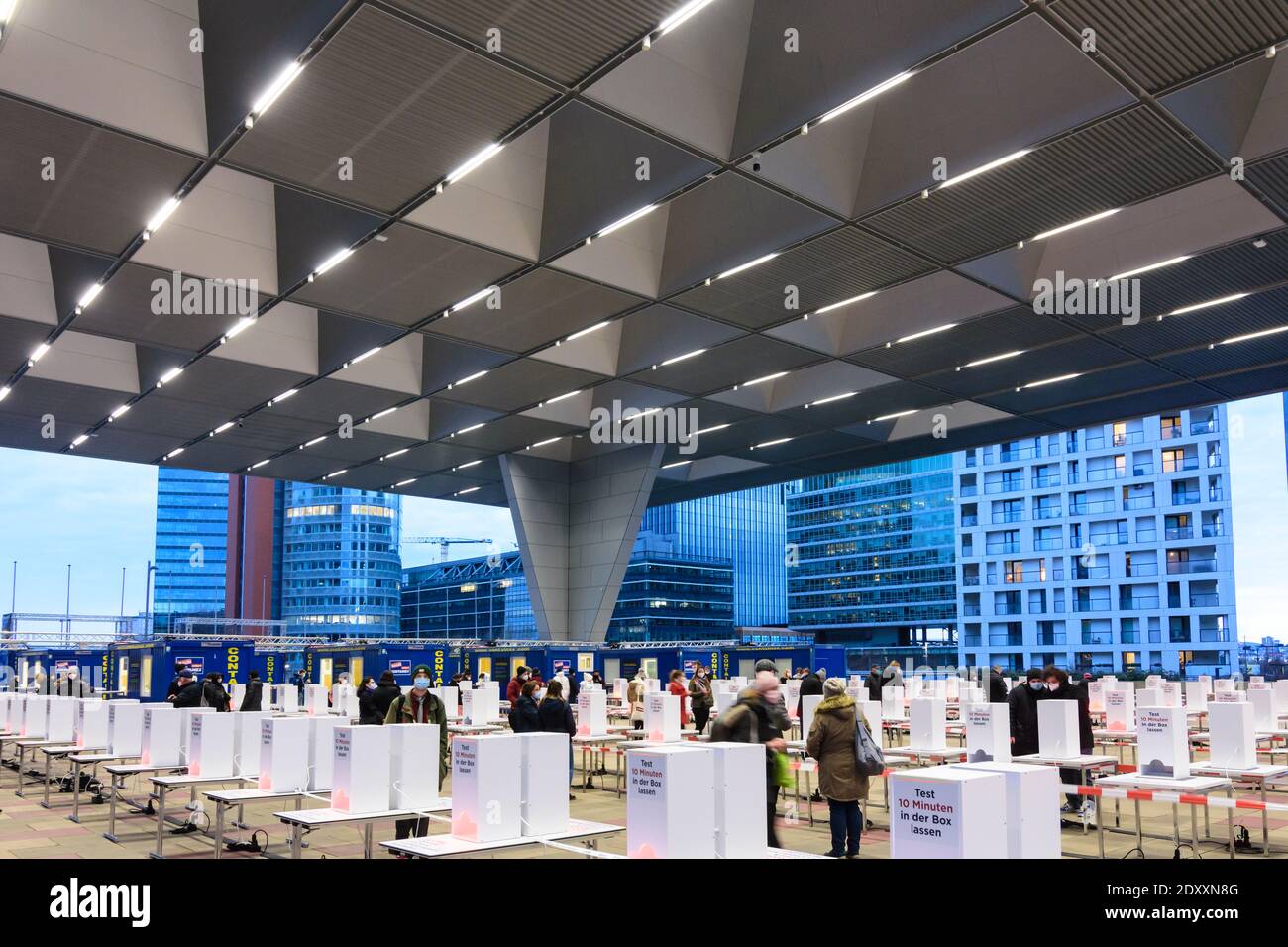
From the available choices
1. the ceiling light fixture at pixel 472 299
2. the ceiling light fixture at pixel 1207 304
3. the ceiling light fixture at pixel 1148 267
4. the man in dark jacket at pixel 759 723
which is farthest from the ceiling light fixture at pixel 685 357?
the man in dark jacket at pixel 759 723

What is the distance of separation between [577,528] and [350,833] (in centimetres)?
2293

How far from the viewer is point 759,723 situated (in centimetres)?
852

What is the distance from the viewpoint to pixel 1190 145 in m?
13.0

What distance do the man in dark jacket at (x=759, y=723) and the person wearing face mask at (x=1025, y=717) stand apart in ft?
21.8

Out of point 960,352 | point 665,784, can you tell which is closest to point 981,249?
point 960,352

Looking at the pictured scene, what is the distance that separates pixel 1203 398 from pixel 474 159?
19965 mm

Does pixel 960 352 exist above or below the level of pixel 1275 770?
above

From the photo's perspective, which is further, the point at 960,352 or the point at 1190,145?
the point at 960,352

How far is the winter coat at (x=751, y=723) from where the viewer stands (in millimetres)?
8398

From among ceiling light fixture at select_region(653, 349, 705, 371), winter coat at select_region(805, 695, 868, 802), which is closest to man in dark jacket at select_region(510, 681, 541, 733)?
winter coat at select_region(805, 695, 868, 802)

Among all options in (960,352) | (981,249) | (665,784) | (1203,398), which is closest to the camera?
(665,784)

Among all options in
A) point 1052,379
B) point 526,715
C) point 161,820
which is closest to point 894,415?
point 1052,379

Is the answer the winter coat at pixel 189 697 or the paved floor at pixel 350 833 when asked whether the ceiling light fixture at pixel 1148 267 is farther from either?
the winter coat at pixel 189 697
